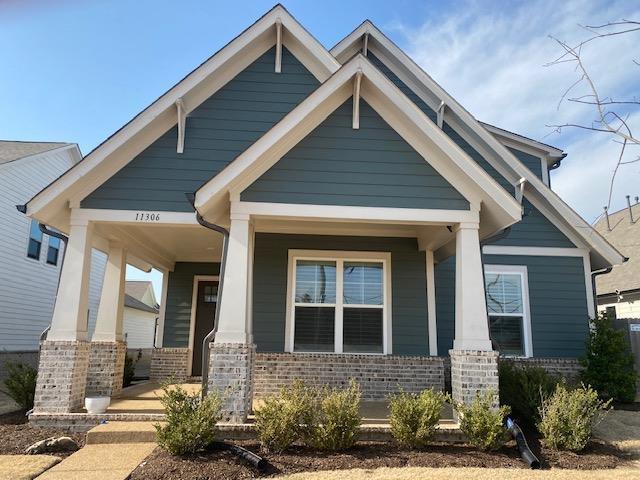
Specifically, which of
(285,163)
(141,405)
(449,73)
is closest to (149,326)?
(141,405)

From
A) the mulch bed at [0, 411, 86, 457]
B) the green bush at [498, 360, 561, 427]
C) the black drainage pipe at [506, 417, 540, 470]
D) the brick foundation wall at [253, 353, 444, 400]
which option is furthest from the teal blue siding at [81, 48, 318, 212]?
the green bush at [498, 360, 561, 427]

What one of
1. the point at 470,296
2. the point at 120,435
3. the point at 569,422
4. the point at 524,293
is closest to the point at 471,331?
the point at 470,296

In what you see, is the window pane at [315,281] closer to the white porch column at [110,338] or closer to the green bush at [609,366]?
the white porch column at [110,338]

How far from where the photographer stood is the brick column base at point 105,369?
8508mm

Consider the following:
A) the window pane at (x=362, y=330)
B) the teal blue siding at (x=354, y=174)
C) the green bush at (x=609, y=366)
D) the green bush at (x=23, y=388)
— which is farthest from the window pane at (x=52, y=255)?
the green bush at (x=609, y=366)

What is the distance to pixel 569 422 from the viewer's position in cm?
621

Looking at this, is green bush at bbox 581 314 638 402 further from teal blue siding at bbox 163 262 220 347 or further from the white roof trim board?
teal blue siding at bbox 163 262 220 347

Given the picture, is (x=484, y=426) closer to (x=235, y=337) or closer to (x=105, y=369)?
(x=235, y=337)

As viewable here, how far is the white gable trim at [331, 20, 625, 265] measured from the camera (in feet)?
34.2

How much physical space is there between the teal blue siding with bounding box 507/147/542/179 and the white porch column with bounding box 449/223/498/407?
5692mm

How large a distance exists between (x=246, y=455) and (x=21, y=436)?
3228mm

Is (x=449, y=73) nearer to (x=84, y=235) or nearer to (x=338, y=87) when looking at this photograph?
(x=338, y=87)

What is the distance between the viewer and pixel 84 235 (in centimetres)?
756

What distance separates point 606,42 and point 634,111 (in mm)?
618
